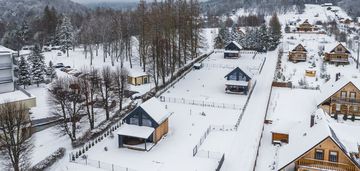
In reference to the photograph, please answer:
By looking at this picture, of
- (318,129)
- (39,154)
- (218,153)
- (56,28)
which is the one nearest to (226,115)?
(218,153)

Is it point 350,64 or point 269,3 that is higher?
point 269,3

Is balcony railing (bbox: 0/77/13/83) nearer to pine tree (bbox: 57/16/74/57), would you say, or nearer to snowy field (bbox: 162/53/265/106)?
snowy field (bbox: 162/53/265/106)

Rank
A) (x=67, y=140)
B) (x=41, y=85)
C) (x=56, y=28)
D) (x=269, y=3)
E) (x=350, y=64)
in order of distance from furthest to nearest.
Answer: (x=269, y=3)
(x=56, y=28)
(x=350, y=64)
(x=41, y=85)
(x=67, y=140)

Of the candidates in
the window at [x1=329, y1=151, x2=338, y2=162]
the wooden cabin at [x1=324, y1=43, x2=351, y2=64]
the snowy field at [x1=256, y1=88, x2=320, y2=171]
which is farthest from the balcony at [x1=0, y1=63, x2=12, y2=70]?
the wooden cabin at [x1=324, y1=43, x2=351, y2=64]

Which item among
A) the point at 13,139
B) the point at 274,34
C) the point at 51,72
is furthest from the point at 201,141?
the point at 274,34

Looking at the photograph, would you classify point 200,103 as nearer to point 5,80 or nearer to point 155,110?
point 155,110

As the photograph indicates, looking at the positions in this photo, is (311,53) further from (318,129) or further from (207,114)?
(318,129)

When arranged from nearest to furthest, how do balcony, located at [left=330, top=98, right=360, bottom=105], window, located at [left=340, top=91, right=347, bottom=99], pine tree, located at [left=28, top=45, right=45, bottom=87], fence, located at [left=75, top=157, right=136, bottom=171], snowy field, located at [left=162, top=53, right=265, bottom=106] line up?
fence, located at [left=75, top=157, right=136, bottom=171], balcony, located at [left=330, top=98, right=360, bottom=105], window, located at [left=340, top=91, right=347, bottom=99], snowy field, located at [left=162, top=53, right=265, bottom=106], pine tree, located at [left=28, top=45, right=45, bottom=87]
